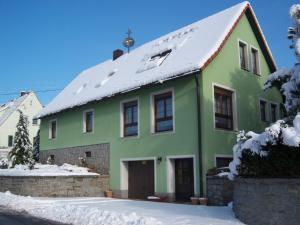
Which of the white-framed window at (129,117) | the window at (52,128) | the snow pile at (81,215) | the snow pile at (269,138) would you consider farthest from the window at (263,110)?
the window at (52,128)

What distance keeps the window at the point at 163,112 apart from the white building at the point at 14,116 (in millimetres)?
26841

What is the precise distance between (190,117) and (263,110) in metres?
5.70

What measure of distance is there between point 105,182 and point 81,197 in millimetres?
1674

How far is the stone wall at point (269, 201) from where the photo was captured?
26.5 feet

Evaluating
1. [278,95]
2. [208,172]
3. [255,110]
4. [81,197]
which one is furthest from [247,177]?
[278,95]

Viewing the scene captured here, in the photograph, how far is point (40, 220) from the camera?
33.6 ft

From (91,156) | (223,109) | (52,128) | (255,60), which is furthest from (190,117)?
(52,128)

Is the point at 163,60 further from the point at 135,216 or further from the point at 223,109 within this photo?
the point at 135,216

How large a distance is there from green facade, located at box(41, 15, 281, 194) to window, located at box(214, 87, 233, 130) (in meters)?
0.31

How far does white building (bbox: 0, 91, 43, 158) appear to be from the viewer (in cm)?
4006

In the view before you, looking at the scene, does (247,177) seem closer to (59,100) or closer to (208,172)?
(208,172)

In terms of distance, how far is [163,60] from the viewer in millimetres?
17750

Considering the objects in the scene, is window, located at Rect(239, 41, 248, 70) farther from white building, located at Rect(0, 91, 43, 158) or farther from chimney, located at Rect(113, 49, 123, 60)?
white building, located at Rect(0, 91, 43, 158)

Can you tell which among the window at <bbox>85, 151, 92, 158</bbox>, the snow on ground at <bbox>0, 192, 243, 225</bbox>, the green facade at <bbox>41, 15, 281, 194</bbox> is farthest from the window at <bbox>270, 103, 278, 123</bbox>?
the window at <bbox>85, 151, 92, 158</bbox>
